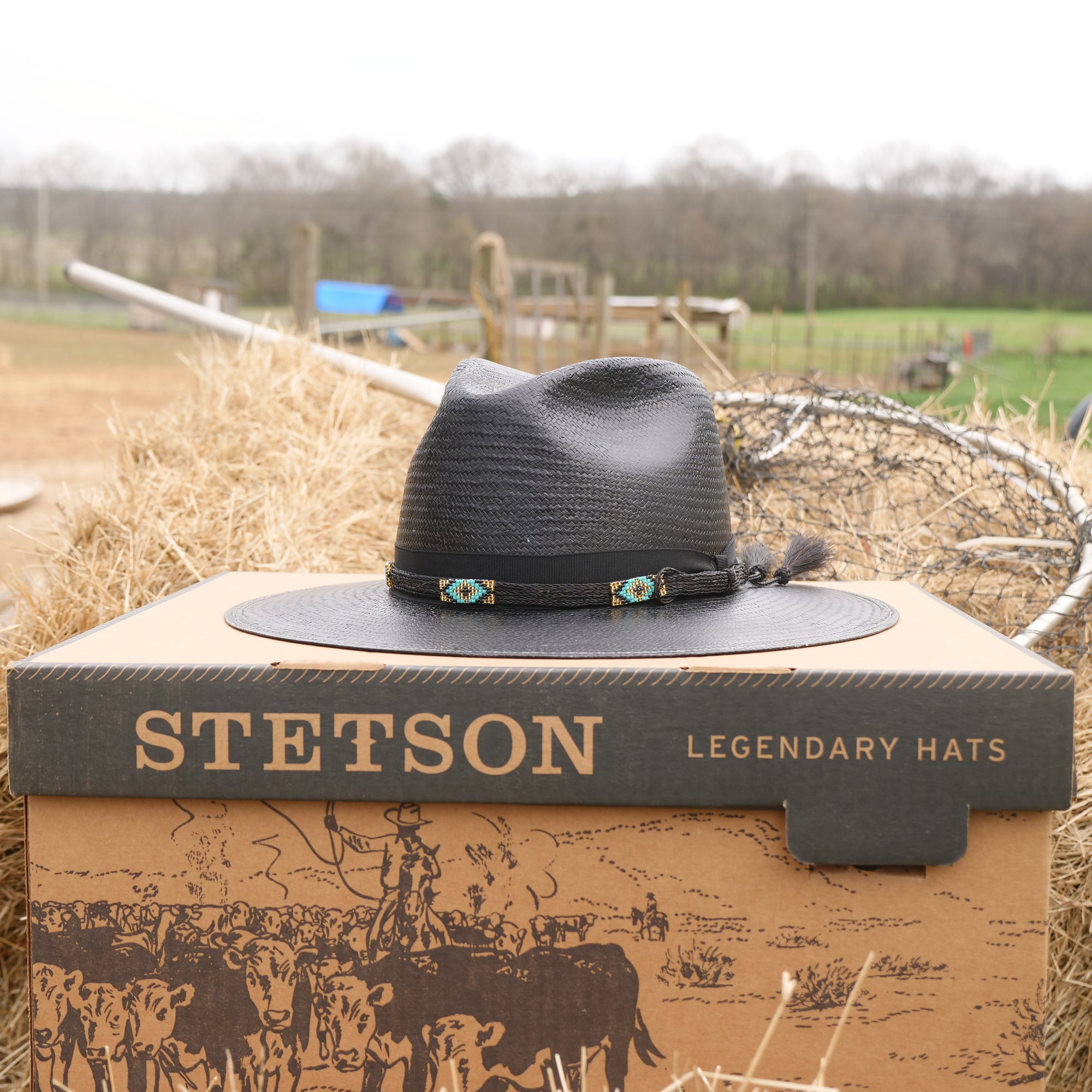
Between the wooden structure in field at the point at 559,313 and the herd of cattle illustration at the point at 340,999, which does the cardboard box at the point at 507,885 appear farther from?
the wooden structure in field at the point at 559,313

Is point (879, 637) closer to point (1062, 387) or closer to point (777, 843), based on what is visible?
point (777, 843)

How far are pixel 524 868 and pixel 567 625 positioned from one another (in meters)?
0.22

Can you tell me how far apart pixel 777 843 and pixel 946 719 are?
166 millimetres

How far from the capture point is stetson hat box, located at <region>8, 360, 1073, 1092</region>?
85 centimetres

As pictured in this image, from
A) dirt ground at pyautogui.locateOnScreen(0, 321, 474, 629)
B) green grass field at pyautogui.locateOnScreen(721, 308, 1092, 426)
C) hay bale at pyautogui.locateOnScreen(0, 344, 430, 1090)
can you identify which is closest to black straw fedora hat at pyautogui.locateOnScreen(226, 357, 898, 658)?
hay bale at pyautogui.locateOnScreen(0, 344, 430, 1090)

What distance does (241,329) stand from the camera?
2656mm

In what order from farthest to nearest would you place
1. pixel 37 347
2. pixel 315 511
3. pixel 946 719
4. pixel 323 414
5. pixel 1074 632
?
pixel 37 347
pixel 323 414
pixel 315 511
pixel 1074 632
pixel 946 719

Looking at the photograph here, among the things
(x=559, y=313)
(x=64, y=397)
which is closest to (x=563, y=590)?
(x=559, y=313)

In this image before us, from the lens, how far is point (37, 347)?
803 inches

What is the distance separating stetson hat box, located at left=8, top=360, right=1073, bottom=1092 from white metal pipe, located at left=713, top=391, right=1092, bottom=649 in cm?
74

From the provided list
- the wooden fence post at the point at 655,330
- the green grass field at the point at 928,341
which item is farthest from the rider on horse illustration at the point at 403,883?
the wooden fence post at the point at 655,330

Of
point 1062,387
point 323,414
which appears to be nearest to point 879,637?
point 323,414

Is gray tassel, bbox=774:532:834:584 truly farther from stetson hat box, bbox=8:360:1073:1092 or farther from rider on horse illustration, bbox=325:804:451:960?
rider on horse illustration, bbox=325:804:451:960

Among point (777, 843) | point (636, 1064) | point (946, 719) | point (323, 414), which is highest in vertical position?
point (323, 414)
